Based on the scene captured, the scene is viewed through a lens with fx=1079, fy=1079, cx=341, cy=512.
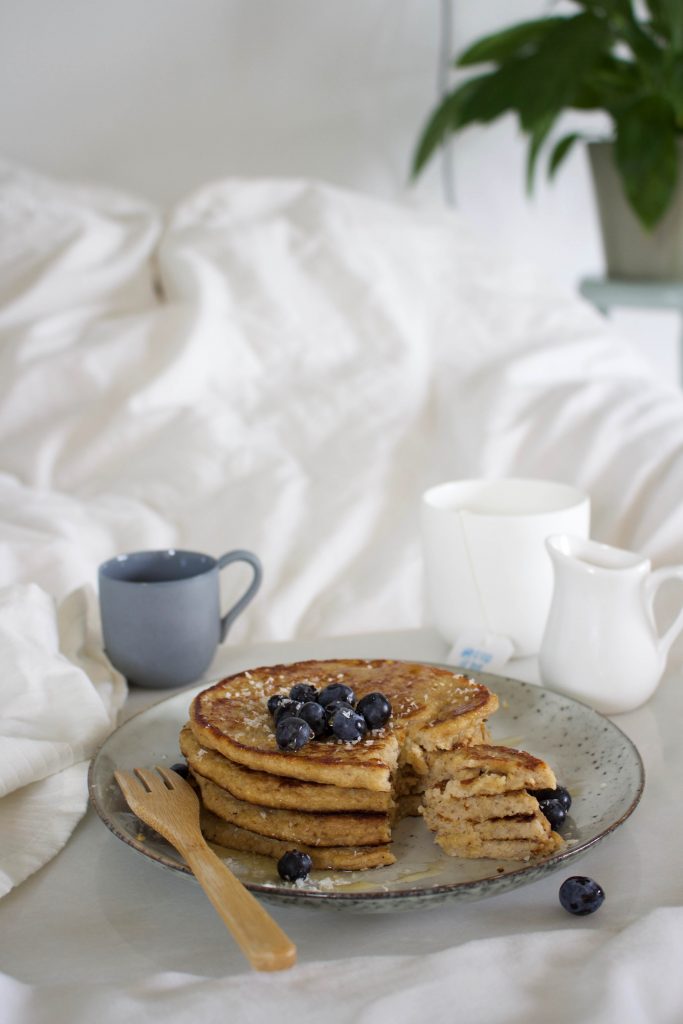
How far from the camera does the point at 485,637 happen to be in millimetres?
1100

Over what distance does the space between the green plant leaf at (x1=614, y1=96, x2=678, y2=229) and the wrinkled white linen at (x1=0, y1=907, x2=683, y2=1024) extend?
1.87 metres

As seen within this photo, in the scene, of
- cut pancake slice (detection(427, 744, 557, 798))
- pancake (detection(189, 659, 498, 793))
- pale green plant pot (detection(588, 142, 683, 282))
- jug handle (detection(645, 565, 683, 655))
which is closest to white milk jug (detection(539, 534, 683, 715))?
jug handle (detection(645, 565, 683, 655))

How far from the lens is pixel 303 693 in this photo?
82 centimetres

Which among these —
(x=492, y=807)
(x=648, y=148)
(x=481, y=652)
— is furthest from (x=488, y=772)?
(x=648, y=148)

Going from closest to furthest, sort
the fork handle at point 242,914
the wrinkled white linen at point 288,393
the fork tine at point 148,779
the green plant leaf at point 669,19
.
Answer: the fork handle at point 242,914
the fork tine at point 148,779
the wrinkled white linen at point 288,393
the green plant leaf at point 669,19

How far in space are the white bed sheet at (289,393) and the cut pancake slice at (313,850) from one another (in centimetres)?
48

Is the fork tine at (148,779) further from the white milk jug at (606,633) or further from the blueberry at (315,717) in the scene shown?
the white milk jug at (606,633)

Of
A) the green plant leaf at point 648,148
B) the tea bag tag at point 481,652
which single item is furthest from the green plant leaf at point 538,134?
the tea bag tag at point 481,652

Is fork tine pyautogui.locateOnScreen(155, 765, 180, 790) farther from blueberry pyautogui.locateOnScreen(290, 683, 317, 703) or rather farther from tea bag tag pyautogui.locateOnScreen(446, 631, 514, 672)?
tea bag tag pyautogui.locateOnScreen(446, 631, 514, 672)

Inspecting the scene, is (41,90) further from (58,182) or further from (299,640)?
(299,640)

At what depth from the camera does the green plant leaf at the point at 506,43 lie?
2.28 m

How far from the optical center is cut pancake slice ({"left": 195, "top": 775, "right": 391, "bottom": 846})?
0.73m

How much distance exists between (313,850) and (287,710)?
10 centimetres

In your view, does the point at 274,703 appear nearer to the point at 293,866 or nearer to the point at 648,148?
the point at 293,866
